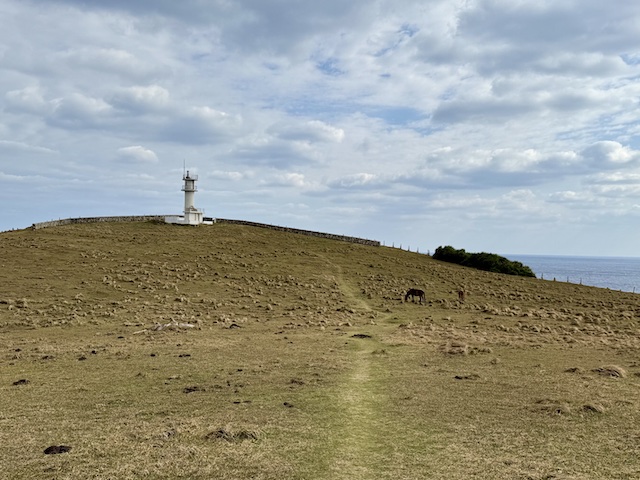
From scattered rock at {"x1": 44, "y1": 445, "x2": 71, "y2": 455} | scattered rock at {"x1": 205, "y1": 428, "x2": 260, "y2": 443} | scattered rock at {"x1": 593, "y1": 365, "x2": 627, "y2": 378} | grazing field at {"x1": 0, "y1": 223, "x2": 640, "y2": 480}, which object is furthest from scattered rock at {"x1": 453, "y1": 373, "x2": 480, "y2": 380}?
scattered rock at {"x1": 44, "y1": 445, "x2": 71, "y2": 455}

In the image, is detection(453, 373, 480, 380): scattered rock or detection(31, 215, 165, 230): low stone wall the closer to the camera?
detection(453, 373, 480, 380): scattered rock

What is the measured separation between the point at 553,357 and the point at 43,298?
32199 millimetres

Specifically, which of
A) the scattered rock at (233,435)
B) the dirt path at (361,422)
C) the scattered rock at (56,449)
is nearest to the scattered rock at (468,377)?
the dirt path at (361,422)

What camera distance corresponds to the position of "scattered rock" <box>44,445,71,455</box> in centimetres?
962

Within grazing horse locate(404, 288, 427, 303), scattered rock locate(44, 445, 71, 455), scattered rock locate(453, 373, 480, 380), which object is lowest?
scattered rock locate(44, 445, 71, 455)

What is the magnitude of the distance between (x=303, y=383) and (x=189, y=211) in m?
66.2

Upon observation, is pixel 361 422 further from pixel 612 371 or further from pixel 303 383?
pixel 612 371

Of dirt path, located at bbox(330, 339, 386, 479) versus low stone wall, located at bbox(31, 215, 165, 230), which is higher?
low stone wall, located at bbox(31, 215, 165, 230)

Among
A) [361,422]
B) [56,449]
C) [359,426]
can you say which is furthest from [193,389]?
[359,426]

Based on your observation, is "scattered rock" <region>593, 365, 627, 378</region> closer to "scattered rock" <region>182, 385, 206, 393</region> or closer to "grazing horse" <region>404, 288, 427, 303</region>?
"scattered rock" <region>182, 385, 206, 393</region>

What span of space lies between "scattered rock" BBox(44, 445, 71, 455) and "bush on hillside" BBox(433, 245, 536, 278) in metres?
59.3

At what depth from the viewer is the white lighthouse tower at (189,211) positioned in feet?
254

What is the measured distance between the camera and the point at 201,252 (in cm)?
5741

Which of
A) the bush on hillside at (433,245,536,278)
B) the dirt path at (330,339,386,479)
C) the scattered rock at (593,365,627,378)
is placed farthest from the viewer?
the bush on hillside at (433,245,536,278)
